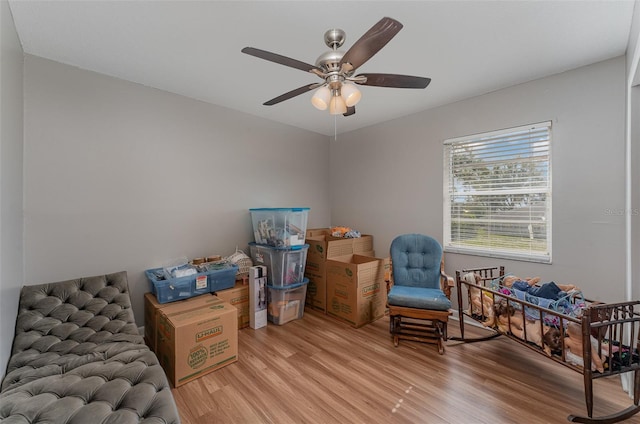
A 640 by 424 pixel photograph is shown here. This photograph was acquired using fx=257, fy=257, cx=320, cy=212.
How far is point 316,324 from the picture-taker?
2.90m

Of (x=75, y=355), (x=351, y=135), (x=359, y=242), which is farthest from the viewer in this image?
(x=351, y=135)

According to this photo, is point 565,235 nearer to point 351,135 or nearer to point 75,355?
point 351,135

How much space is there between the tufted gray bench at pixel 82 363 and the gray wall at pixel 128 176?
1.13 feet

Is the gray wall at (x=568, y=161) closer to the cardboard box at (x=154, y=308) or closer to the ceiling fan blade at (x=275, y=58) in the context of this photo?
the ceiling fan blade at (x=275, y=58)

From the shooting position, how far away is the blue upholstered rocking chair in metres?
2.36

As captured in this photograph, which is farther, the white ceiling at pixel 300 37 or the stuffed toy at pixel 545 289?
the stuffed toy at pixel 545 289

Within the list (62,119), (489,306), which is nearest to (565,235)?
(489,306)

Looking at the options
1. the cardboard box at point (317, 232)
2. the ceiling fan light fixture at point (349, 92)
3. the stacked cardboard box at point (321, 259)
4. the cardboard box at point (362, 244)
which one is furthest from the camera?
the cardboard box at point (317, 232)

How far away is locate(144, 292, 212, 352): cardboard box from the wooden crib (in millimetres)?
2475

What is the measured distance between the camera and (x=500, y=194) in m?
2.70

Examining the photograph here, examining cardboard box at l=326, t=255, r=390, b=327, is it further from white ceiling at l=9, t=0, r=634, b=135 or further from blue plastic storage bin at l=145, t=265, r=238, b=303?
white ceiling at l=9, t=0, r=634, b=135

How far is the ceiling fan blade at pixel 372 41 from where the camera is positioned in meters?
1.10

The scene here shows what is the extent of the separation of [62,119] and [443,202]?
12.4 ft

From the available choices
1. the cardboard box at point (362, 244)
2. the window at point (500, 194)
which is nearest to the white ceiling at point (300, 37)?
the window at point (500, 194)
